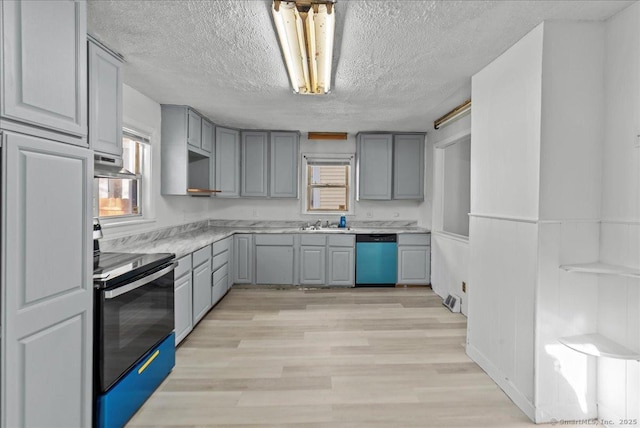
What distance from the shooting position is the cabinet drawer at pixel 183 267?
2.85 metres

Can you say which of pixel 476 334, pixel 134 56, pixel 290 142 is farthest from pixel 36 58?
pixel 290 142

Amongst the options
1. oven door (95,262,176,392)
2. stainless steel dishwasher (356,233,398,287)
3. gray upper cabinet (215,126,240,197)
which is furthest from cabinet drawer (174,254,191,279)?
stainless steel dishwasher (356,233,398,287)

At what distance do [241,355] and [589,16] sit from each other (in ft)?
10.9

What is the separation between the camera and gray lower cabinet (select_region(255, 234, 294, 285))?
16.1 ft

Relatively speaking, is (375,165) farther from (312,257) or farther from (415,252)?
(312,257)

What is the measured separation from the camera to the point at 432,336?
324 centimetres

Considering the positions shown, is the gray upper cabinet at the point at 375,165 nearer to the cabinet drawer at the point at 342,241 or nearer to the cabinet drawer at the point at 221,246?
the cabinet drawer at the point at 342,241

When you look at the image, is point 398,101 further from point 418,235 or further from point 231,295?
point 231,295

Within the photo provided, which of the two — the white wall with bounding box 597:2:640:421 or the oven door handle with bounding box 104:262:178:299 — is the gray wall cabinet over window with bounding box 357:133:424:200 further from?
the oven door handle with bounding box 104:262:178:299

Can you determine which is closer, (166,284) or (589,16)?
(589,16)

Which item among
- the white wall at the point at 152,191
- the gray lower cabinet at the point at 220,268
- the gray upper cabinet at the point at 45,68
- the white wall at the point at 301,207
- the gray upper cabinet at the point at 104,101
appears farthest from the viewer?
the white wall at the point at 301,207

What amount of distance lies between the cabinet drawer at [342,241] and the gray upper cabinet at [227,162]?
5.19ft

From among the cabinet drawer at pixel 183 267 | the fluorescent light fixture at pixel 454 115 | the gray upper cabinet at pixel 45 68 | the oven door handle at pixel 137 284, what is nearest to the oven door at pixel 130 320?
the oven door handle at pixel 137 284

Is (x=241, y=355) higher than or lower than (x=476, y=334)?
lower
